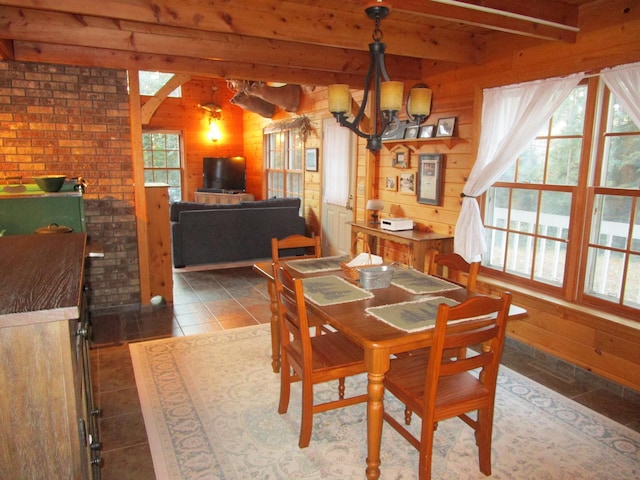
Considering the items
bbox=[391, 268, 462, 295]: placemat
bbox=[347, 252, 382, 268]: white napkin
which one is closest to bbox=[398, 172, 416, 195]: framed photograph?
bbox=[391, 268, 462, 295]: placemat

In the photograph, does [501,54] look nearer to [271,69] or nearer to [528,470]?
[271,69]

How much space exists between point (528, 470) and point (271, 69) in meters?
4.00

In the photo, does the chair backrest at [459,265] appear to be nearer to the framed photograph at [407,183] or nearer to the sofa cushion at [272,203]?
the framed photograph at [407,183]

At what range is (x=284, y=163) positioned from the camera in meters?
8.03

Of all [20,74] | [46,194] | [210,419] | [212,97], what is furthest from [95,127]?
[212,97]

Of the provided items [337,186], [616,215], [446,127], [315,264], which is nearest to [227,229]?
[337,186]

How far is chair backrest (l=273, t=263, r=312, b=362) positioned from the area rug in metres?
0.49

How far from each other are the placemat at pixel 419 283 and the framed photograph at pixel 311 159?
4258 mm

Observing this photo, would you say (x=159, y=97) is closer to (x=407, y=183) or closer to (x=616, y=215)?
(x=407, y=183)

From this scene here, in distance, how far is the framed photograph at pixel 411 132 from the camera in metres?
4.48

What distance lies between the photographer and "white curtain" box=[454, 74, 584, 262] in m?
3.20

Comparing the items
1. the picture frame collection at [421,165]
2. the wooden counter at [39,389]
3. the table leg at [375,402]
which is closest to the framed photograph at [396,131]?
the picture frame collection at [421,165]

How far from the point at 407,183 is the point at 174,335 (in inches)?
106

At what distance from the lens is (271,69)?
459cm
